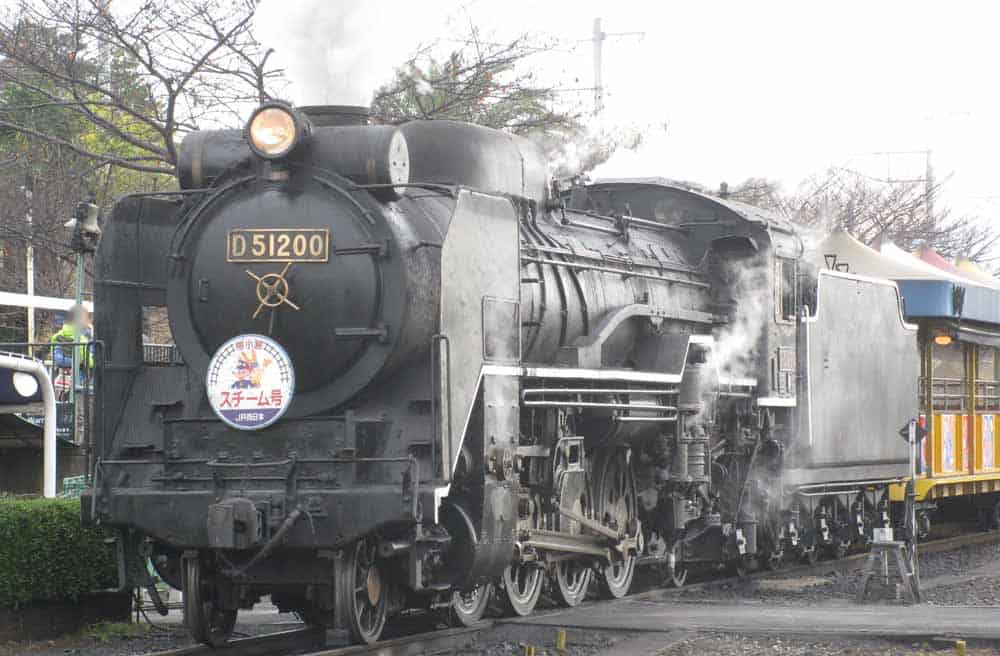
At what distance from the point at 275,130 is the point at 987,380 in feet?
47.0

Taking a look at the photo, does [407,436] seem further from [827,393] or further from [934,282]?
[934,282]

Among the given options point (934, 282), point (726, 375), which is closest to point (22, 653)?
point (726, 375)

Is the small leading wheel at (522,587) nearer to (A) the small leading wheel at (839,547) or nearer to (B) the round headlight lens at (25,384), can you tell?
(B) the round headlight lens at (25,384)

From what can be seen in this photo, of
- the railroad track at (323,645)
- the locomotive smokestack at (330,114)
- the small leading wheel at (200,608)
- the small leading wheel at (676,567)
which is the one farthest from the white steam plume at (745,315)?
→ the small leading wheel at (200,608)

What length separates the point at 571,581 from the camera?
11547 mm

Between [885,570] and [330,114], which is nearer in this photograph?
[330,114]

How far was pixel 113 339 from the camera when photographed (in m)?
9.44

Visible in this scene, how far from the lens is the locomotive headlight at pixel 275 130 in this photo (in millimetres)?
8758

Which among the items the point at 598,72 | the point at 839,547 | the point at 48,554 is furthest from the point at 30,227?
the point at 839,547

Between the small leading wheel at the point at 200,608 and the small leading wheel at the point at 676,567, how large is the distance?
4758 millimetres

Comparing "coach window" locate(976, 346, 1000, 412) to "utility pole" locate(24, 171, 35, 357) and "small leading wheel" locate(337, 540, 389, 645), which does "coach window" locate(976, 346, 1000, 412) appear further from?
"small leading wheel" locate(337, 540, 389, 645)

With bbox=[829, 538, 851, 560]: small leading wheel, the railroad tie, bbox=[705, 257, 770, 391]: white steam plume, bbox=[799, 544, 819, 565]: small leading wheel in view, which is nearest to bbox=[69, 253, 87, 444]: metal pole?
bbox=[705, 257, 770, 391]: white steam plume

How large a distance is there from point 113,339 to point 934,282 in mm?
11560

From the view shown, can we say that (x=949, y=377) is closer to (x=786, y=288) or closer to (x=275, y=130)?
(x=786, y=288)
